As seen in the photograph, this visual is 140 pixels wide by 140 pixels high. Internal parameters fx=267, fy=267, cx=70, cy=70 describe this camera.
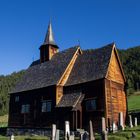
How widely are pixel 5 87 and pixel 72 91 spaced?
97.1 m

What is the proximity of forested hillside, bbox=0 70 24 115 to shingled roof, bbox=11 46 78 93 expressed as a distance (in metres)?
68.7

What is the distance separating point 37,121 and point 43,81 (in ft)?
18.9

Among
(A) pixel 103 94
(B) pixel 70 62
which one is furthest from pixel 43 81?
(A) pixel 103 94

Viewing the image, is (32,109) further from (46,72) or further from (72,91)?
(72,91)

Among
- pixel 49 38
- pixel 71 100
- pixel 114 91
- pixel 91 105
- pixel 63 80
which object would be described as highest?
pixel 49 38

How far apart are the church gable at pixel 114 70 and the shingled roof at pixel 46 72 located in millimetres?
6613

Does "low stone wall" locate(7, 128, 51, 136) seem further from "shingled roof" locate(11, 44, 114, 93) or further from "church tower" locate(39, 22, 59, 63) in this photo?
"church tower" locate(39, 22, 59, 63)

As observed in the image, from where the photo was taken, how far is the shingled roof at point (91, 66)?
3322cm

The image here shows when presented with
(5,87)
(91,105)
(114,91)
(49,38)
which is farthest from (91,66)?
(5,87)

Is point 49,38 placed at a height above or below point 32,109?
above

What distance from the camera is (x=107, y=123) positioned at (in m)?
30.6

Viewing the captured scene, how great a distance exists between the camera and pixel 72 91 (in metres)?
34.9

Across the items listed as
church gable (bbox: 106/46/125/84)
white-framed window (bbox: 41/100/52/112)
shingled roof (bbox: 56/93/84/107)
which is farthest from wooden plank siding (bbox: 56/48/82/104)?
church gable (bbox: 106/46/125/84)

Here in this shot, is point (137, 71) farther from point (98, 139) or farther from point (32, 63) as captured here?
point (98, 139)
